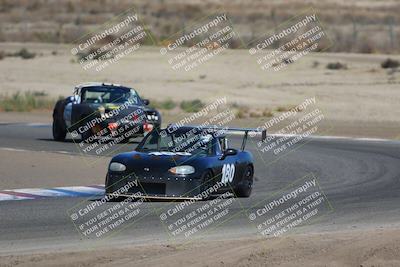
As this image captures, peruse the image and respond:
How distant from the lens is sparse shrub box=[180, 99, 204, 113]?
41.7 m

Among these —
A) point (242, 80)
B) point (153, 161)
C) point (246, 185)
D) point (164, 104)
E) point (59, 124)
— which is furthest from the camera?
point (242, 80)

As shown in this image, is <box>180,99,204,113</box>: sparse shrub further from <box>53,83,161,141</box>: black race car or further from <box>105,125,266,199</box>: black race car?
<box>105,125,266,199</box>: black race car

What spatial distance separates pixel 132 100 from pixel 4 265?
16.3m

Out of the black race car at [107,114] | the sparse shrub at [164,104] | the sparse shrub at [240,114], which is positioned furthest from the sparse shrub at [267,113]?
the black race car at [107,114]

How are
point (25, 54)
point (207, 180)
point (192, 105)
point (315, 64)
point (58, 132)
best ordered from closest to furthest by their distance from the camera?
point (207, 180) < point (58, 132) < point (192, 105) < point (315, 64) < point (25, 54)

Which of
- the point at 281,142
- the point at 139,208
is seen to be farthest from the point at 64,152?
the point at 139,208

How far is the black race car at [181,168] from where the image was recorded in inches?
645

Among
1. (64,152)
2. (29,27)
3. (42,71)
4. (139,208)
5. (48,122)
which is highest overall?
(139,208)

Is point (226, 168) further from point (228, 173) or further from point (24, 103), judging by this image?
point (24, 103)

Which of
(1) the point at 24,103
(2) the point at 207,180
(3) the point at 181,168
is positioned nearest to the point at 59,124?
(2) the point at 207,180

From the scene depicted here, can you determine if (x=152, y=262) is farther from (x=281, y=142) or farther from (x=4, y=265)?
(x=281, y=142)

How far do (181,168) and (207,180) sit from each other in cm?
55

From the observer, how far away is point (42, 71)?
54.6 m

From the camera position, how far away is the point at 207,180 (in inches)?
Answer: 663
